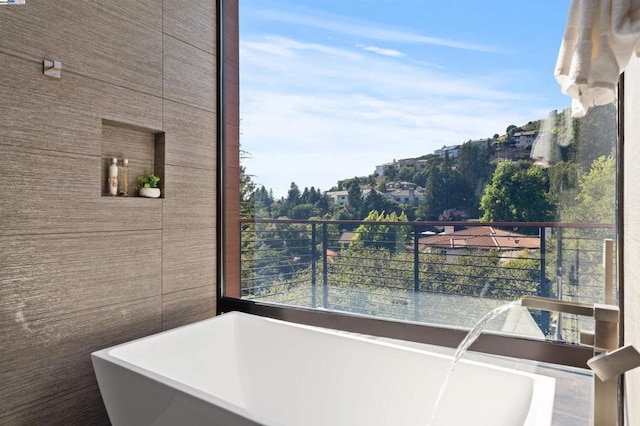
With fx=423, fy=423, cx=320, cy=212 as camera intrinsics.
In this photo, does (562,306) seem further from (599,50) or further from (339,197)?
(339,197)

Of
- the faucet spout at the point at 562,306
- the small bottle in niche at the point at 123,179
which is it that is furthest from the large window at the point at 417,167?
the small bottle in niche at the point at 123,179

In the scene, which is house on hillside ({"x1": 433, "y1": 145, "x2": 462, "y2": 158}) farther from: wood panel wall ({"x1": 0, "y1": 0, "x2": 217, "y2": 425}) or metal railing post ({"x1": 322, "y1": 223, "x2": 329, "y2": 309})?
wood panel wall ({"x1": 0, "y1": 0, "x2": 217, "y2": 425})

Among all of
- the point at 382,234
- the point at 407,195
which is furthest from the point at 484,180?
the point at 382,234

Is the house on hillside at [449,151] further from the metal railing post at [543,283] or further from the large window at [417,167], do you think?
the metal railing post at [543,283]

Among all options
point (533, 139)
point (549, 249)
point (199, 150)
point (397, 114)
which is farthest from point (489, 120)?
point (199, 150)

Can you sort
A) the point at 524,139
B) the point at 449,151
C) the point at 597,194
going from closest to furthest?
the point at 597,194, the point at 524,139, the point at 449,151

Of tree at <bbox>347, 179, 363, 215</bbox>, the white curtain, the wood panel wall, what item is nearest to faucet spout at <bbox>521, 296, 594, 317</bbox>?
the white curtain

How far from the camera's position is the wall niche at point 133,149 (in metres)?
2.53

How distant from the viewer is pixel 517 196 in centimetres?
222

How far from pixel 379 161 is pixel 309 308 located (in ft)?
3.57

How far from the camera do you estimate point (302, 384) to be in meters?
2.32

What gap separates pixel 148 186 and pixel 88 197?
1.45 feet

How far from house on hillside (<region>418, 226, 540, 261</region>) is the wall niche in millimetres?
1774

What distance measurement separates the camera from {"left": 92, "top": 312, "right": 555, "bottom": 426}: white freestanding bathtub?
166 cm
